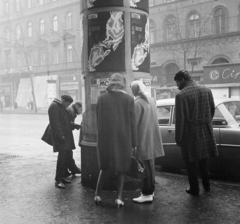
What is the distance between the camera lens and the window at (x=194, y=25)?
1208 inches

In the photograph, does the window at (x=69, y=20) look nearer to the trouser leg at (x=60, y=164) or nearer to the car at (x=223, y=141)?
the car at (x=223, y=141)

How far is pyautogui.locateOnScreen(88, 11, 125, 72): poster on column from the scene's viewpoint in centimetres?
562

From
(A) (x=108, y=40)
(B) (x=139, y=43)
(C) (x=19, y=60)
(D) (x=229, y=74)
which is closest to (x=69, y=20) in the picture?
(C) (x=19, y=60)

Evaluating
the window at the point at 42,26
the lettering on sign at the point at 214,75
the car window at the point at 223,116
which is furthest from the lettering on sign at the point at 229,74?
the window at the point at 42,26

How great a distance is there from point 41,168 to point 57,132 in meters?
2.18

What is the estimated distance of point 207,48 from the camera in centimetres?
2998

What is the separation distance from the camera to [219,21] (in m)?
29.5

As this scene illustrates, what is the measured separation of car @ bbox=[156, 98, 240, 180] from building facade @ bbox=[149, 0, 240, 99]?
67.3ft

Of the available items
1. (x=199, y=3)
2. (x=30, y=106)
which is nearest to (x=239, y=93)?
(x=199, y=3)

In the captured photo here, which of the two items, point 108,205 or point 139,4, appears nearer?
point 108,205

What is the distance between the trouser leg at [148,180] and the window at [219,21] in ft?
87.1

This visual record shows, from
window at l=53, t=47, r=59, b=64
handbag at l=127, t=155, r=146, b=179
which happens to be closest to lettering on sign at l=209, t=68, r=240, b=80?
handbag at l=127, t=155, r=146, b=179

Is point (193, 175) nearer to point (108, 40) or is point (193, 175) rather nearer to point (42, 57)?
point (108, 40)

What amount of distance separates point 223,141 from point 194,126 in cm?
114
